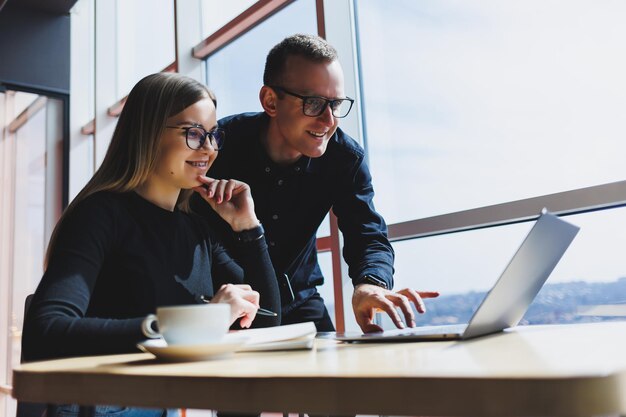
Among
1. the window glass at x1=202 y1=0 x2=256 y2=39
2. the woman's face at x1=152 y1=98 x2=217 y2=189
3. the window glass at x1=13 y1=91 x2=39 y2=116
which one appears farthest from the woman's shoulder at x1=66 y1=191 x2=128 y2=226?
the window glass at x1=13 y1=91 x2=39 y2=116

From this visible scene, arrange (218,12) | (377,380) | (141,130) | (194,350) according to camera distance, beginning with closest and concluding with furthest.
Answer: (377,380) < (194,350) < (141,130) < (218,12)

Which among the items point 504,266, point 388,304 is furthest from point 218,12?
point 388,304

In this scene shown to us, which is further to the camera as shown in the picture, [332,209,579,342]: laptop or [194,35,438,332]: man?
[194,35,438,332]: man

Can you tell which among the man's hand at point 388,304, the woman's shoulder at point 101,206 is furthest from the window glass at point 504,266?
the woman's shoulder at point 101,206

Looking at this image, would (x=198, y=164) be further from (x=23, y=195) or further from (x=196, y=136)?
(x=23, y=195)

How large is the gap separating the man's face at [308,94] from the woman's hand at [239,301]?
0.83 metres

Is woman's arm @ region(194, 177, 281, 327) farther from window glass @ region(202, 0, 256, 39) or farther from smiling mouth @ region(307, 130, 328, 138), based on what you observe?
window glass @ region(202, 0, 256, 39)

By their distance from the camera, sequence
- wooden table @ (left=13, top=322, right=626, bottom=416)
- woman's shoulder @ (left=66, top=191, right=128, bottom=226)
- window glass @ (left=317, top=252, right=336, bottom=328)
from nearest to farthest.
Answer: wooden table @ (left=13, top=322, right=626, bottom=416) < woman's shoulder @ (left=66, top=191, right=128, bottom=226) < window glass @ (left=317, top=252, right=336, bottom=328)

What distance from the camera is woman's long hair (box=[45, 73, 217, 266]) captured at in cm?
136

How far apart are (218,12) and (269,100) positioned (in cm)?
214

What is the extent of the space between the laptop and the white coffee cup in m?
0.29

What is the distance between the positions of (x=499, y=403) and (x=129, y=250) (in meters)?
0.94

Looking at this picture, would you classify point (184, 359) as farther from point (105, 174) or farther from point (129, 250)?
point (105, 174)

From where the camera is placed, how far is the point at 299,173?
6.44 feet
